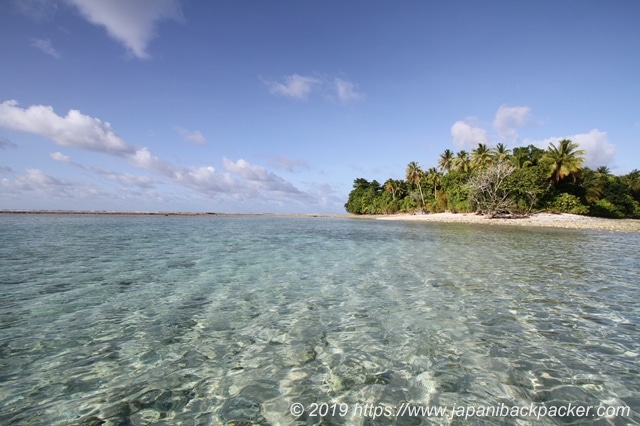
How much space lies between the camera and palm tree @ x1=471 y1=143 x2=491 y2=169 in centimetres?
6425

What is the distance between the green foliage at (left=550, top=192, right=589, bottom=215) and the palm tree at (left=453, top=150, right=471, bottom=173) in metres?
21.1

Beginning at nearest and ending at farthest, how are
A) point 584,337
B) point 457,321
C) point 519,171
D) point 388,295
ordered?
point 584,337 < point 457,321 < point 388,295 < point 519,171

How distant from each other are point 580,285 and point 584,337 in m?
4.74

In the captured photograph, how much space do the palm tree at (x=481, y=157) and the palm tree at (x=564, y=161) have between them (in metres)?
12.1

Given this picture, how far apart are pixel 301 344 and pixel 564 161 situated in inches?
2464

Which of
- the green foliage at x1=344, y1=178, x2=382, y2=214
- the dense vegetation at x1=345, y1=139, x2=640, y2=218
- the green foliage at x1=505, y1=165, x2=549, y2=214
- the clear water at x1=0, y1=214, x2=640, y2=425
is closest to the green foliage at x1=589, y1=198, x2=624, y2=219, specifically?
the dense vegetation at x1=345, y1=139, x2=640, y2=218

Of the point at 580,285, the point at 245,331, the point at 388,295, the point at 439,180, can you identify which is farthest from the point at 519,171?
the point at 245,331

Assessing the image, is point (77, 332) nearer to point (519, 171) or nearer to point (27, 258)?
point (27, 258)

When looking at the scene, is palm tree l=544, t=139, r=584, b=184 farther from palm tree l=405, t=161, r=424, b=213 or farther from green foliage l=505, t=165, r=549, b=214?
palm tree l=405, t=161, r=424, b=213

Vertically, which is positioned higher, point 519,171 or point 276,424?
point 519,171

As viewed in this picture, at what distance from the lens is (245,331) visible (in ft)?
18.4

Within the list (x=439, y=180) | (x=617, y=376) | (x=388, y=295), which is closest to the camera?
(x=617, y=376)

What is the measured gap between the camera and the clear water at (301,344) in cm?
354

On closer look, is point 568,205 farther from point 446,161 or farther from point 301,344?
point 301,344
